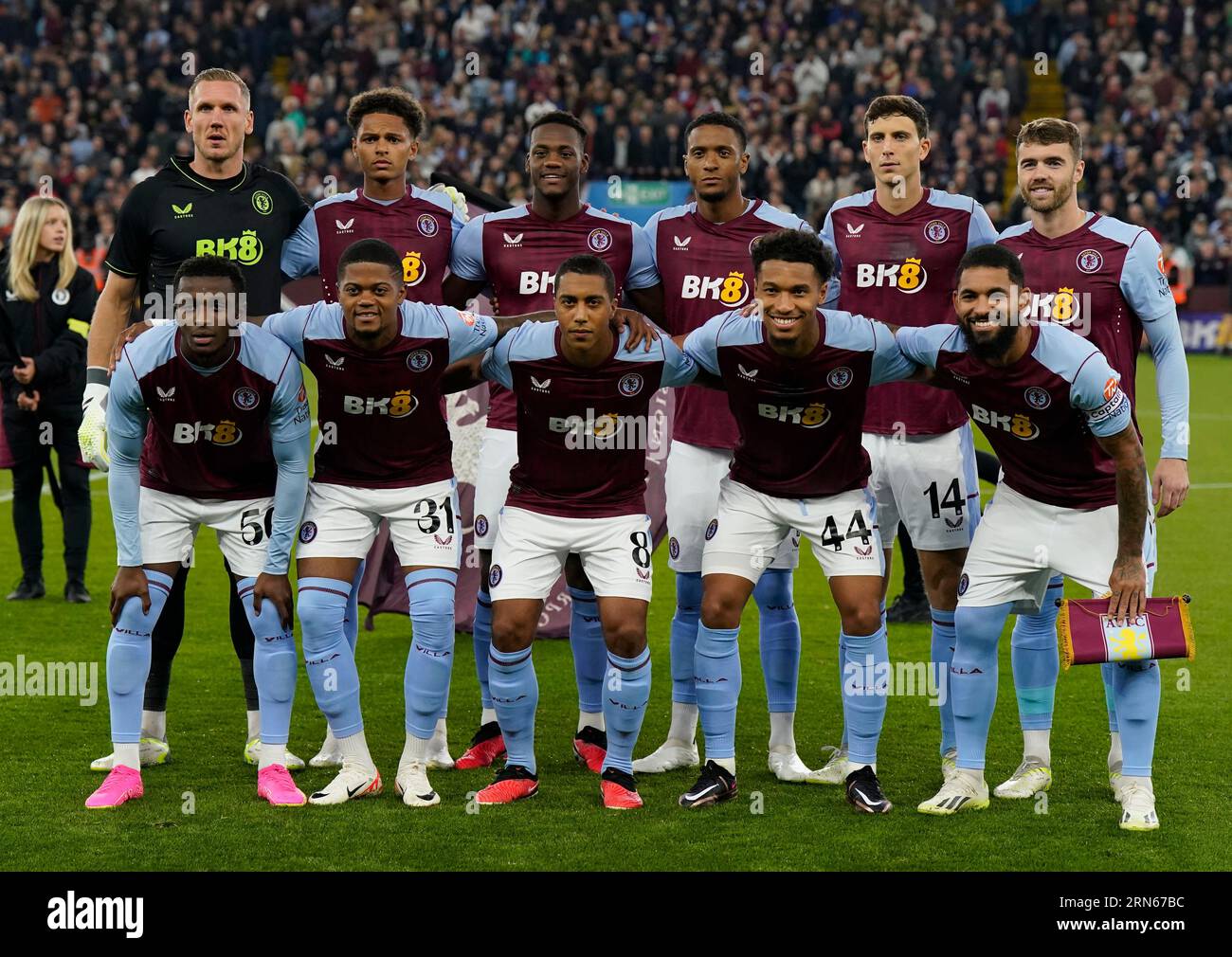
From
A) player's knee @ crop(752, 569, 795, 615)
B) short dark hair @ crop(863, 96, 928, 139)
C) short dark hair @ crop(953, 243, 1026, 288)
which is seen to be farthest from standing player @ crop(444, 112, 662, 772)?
short dark hair @ crop(953, 243, 1026, 288)

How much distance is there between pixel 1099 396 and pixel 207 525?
3.16 metres

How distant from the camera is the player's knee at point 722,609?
222 inches

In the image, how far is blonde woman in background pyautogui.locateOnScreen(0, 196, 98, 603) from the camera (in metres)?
9.05

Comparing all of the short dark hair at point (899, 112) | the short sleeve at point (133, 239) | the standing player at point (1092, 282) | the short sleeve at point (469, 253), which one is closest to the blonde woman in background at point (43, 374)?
the short sleeve at point (133, 239)

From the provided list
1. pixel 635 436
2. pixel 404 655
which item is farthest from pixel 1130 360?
pixel 404 655

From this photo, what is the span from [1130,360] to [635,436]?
185 cm

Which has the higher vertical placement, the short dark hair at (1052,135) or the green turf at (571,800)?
the short dark hair at (1052,135)

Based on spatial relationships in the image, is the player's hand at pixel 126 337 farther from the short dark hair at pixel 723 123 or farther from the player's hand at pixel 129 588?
the short dark hair at pixel 723 123

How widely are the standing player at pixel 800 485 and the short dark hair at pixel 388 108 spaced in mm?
1537

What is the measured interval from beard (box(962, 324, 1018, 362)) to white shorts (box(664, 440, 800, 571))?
3.82 feet

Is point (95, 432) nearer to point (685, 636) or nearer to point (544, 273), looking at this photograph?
point (544, 273)

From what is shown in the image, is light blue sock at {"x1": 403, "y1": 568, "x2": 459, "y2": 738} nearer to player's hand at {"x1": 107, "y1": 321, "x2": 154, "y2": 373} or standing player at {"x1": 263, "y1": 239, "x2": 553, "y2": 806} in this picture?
standing player at {"x1": 263, "y1": 239, "x2": 553, "y2": 806}

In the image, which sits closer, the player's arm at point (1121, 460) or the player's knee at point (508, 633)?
the player's arm at point (1121, 460)

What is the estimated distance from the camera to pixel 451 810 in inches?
217
